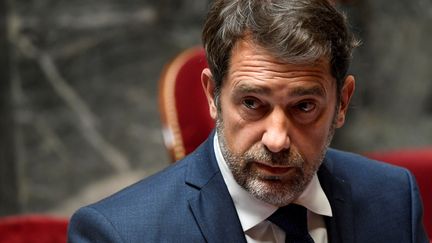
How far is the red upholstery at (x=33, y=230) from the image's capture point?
243 centimetres

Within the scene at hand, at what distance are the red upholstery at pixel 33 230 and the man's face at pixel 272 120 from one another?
2.74ft

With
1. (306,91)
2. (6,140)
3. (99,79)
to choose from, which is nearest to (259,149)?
(306,91)

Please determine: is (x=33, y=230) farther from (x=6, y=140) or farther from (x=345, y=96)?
(x=6, y=140)

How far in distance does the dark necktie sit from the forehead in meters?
0.29

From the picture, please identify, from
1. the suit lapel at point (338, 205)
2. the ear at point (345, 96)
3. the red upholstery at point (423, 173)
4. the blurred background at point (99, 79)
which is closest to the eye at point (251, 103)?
the ear at point (345, 96)

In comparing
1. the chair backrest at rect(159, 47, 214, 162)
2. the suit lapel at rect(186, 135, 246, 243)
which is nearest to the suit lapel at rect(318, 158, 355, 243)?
the suit lapel at rect(186, 135, 246, 243)

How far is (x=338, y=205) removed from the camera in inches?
78.5

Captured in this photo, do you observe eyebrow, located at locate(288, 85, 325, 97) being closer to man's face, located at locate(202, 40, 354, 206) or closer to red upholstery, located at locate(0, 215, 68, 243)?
man's face, located at locate(202, 40, 354, 206)

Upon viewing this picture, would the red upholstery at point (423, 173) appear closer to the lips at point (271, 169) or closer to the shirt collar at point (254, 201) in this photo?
the shirt collar at point (254, 201)

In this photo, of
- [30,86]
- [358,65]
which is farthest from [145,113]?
[358,65]

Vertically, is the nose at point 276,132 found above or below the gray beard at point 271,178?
above

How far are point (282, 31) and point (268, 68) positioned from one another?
8cm

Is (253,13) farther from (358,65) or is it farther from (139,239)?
(358,65)

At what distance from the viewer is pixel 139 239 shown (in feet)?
5.91
